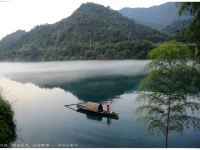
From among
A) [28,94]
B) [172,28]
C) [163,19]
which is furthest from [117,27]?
[28,94]

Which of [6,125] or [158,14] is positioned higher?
[158,14]

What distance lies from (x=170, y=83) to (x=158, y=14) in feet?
8.03

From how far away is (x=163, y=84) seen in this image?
22.4 feet

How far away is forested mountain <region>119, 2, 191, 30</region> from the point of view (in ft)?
25.4

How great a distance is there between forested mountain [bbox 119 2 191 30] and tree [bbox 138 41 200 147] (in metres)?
1.19

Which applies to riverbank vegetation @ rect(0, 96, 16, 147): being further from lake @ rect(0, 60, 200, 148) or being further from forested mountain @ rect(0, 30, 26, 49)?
forested mountain @ rect(0, 30, 26, 49)

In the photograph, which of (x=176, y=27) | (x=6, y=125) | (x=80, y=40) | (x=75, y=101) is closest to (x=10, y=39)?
(x=80, y=40)

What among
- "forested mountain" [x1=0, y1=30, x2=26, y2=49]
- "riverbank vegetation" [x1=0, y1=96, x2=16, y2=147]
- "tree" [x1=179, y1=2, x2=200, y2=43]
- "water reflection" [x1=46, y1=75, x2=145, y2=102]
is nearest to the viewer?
"tree" [x1=179, y1=2, x2=200, y2=43]

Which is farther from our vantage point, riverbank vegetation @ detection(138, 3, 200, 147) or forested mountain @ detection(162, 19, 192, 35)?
forested mountain @ detection(162, 19, 192, 35)

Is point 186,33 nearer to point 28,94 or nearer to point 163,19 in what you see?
point 163,19

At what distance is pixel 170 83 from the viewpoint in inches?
264

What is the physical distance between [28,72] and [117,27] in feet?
11.2

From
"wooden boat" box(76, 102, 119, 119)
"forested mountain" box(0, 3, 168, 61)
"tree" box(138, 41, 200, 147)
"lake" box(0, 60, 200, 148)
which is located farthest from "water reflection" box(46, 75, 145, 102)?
"tree" box(138, 41, 200, 147)

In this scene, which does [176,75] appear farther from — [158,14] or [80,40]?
[80,40]
